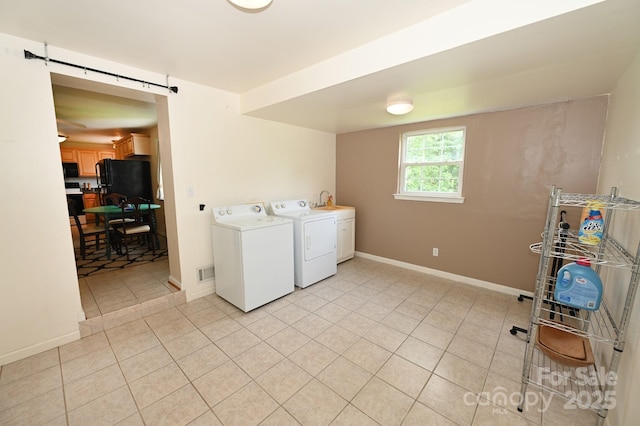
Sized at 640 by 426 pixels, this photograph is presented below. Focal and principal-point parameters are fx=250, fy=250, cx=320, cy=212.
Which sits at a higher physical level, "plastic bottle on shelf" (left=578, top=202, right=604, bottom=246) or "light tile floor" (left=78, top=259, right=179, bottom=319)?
"plastic bottle on shelf" (left=578, top=202, right=604, bottom=246)

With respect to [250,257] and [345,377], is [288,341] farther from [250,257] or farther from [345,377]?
[250,257]

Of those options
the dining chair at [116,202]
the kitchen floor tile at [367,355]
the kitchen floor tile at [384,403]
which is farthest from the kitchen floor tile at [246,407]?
the dining chair at [116,202]

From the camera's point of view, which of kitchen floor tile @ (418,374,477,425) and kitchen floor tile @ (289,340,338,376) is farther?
kitchen floor tile @ (289,340,338,376)

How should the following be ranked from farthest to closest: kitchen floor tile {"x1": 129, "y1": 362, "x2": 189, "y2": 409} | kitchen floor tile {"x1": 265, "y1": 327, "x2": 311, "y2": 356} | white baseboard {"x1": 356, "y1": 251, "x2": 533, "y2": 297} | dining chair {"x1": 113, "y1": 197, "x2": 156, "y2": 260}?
dining chair {"x1": 113, "y1": 197, "x2": 156, "y2": 260}, white baseboard {"x1": 356, "y1": 251, "x2": 533, "y2": 297}, kitchen floor tile {"x1": 265, "y1": 327, "x2": 311, "y2": 356}, kitchen floor tile {"x1": 129, "y1": 362, "x2": 189, "y2": 409}

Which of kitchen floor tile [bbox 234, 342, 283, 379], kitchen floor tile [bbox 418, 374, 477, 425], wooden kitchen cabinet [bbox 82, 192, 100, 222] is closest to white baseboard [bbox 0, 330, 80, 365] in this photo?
kitchen floor tile [bbox 234, 342, 283, 379]

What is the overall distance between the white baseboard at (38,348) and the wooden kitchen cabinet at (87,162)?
671 centimetres

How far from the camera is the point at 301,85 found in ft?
7.57

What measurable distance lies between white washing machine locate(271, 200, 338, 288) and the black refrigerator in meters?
3.66

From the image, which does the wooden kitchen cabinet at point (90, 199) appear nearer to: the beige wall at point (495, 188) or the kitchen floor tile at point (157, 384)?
the kitchen floor tile at point (157, 384)

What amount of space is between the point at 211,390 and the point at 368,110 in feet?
9.74

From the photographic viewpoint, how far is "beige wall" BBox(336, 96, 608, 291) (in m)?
2.52

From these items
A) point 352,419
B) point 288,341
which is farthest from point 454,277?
point 352,419

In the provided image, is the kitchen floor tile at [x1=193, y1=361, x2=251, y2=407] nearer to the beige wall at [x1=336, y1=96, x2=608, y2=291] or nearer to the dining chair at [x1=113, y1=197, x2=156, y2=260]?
the beige wall at [x1=336, y1=96, x2=608, y2=291]

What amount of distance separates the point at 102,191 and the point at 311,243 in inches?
256
